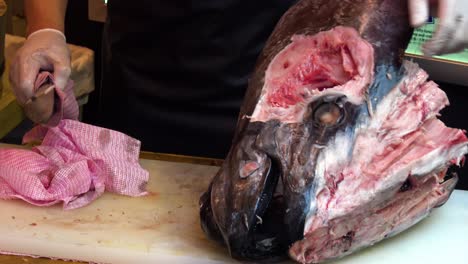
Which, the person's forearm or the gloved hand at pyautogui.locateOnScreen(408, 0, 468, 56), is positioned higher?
the gloved hand at pyautogui.locateOnScreen(408, 0, 468, 56)

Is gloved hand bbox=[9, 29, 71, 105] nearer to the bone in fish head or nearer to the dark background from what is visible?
the bone in fish head

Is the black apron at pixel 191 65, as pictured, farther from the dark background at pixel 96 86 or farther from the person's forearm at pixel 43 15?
the dark background at pixel 96 86

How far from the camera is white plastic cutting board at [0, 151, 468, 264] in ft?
3.93

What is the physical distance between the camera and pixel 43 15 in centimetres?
166

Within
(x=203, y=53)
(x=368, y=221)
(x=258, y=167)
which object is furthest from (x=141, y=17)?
(x=368, y=221)

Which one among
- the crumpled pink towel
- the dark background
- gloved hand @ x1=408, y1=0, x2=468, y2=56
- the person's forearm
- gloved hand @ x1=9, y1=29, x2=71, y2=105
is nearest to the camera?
gloved hand @ x1=408, y1=0, x2=468, y2=56

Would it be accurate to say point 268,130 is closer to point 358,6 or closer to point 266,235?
point 266,235

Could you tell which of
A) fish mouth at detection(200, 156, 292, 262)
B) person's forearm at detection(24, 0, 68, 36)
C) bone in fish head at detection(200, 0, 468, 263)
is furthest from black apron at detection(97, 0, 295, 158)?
fish mouth at detection(200, 156, 292, 262)

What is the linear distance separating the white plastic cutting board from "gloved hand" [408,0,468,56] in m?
0.35

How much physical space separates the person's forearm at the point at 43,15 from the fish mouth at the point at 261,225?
2.33 ft

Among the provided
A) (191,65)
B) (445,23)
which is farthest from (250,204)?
(191,65)

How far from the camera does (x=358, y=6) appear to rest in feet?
3.98

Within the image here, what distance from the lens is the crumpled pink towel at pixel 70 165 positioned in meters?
1.34

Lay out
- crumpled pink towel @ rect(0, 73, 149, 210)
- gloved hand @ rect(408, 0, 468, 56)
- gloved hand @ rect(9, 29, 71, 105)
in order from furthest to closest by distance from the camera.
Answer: gloved hand @ rect(9, 29, 71, 105) < crumpled pink towel @ rect(0, 73, 149, 210) < gloved hand @ rect(408, 0, 468, 56)
